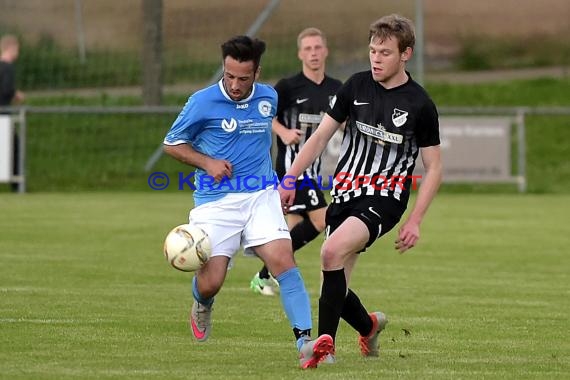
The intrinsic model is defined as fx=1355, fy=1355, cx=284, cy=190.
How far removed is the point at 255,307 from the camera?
10.1m

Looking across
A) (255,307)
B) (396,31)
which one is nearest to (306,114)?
(255,307)

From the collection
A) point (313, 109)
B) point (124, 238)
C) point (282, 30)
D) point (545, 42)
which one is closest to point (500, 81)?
point (545, 42)

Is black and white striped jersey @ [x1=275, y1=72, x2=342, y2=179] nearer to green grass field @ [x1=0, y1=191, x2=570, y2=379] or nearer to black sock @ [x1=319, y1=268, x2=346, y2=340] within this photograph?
green grass field @ [x1=0, y1=191, x2=570, y2=379]

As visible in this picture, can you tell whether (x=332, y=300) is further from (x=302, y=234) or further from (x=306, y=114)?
(x=306, y=114)


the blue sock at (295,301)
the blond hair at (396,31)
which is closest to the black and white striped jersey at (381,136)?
the blond hair at (396,31)

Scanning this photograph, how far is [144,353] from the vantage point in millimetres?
7625

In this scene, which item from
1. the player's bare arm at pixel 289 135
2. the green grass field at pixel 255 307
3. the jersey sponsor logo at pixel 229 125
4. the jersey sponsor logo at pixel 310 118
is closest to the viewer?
the green grass field at pixel 255 307

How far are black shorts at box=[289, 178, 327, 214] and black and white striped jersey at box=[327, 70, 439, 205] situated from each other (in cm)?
410

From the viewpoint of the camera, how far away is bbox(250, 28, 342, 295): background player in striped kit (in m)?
11.8

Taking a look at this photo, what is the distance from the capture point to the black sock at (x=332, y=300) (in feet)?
24.3

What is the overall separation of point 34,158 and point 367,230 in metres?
17.0

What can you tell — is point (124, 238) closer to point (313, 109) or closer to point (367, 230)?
point (313, 109)

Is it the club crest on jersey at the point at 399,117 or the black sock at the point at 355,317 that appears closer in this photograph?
the club crest on jersey at the point at 399,117

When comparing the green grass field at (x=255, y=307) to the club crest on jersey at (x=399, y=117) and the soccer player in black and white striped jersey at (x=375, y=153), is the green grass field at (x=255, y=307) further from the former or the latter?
the club crest on jersey at (x=399, y=117)
